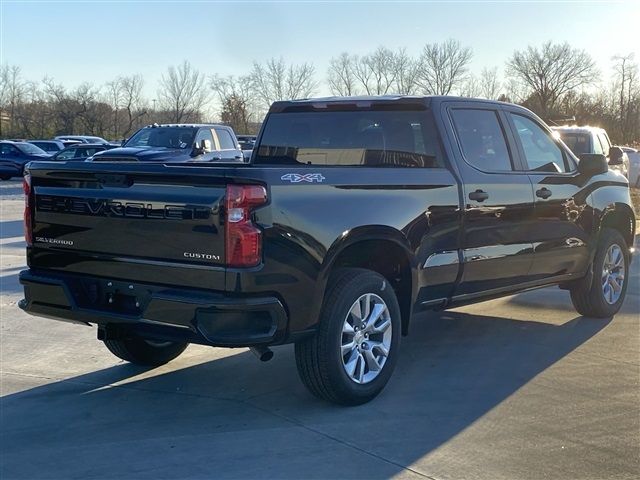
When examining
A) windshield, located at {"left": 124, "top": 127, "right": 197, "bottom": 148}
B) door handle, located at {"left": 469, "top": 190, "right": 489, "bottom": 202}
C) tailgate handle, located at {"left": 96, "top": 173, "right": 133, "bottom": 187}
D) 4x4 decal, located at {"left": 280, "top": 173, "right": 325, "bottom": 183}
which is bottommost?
door handle, located at {"left": 469, "top": 190, "right": 489, "bottom": 202}

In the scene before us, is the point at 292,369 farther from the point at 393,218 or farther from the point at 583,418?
the point at 583,418

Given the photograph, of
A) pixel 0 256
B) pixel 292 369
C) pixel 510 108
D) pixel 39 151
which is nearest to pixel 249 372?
pixel 292 369

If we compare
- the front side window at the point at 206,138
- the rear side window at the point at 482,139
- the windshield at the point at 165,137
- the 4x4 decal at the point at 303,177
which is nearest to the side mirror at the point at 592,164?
the rear side window at the point at 482,139

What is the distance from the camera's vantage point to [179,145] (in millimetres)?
16891

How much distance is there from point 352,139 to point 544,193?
1.74 metres

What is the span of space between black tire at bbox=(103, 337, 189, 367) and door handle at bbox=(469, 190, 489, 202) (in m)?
2.41

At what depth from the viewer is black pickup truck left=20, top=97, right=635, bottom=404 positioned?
4.12m

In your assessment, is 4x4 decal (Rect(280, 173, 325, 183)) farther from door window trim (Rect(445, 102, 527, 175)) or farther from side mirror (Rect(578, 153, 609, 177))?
side mirror (Rect(578, 153, 609, 177))

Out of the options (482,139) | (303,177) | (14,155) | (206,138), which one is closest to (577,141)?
(206,138)

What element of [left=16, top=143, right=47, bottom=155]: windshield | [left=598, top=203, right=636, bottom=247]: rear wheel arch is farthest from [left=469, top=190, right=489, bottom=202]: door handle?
[left=16, top=143, right=47, bottom=155]: windshield

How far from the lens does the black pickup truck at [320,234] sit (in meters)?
4.12

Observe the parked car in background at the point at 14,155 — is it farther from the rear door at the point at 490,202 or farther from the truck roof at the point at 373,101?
the rear door at the point at 490,202

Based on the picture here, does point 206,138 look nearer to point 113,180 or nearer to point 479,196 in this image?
point 479,196

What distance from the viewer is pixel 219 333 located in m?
4.08
